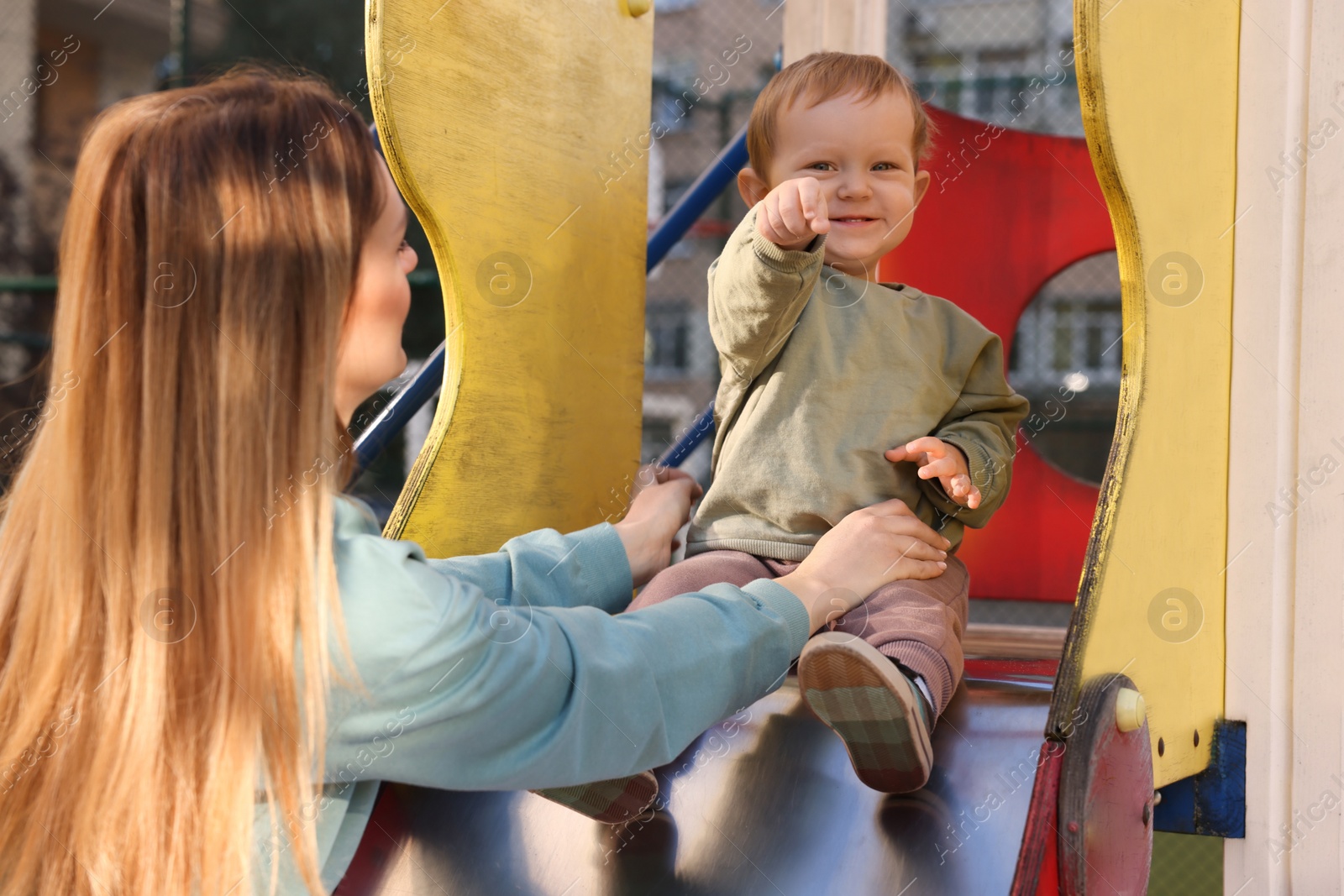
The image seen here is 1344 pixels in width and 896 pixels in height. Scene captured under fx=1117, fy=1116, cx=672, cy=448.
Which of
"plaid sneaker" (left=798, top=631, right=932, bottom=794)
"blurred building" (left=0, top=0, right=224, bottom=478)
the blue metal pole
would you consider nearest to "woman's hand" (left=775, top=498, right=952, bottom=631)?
"plaid sneaker" (left=798, top=631, right=932, bottom=794)

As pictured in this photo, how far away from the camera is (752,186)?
1.54 meters

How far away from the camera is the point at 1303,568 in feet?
3.97

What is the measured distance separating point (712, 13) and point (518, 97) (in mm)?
13730

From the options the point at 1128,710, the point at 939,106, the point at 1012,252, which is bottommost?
the point at 1128,710

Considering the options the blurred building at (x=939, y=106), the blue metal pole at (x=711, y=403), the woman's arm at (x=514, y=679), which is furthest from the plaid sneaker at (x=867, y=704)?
the blurred building at (x=939, y=106)

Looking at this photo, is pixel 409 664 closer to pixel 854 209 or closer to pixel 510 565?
pixel 510 565

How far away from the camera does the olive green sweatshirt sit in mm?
1316

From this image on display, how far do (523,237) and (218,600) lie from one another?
0.92 m

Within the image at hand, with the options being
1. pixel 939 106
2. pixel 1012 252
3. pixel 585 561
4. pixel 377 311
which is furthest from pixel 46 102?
pixel 377 311

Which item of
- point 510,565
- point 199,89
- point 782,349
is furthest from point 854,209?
point 199,89

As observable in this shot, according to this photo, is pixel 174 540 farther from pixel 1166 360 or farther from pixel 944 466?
pixel 1166 360

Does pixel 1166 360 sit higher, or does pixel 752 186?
pixel 752 186

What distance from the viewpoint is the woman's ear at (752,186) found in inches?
59.9

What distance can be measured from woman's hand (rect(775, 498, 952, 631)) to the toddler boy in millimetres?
22
